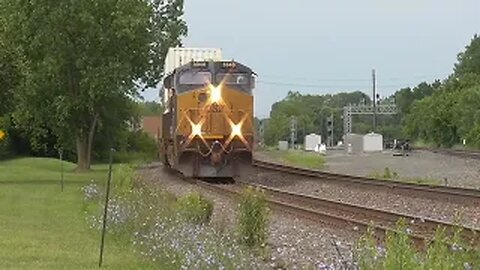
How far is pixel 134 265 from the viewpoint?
12086 millimetres

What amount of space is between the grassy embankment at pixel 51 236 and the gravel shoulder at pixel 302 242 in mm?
2169

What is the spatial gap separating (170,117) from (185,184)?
2.77 metres

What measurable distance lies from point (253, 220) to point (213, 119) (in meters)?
16.8

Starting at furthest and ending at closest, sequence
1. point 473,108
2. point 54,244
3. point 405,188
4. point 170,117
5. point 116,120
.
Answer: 1. point 473,108
2. point 116,120
3. point 170,117
4. point 405,188
5. point 54,244

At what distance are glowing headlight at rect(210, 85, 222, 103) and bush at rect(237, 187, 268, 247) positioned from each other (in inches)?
643

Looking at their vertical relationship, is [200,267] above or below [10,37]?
below

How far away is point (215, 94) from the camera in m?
31.3

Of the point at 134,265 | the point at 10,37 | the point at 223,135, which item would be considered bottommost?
the point at 134,265

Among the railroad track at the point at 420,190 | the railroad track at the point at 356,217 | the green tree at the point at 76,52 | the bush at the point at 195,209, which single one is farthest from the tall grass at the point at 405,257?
the green tree at the point at 76,52

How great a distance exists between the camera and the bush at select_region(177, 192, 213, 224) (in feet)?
55.8

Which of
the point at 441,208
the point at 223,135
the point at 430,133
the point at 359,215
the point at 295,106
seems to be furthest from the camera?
the point at 295,106

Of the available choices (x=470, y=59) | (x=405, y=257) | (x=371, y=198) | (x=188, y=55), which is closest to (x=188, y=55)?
(x=188, y=55)

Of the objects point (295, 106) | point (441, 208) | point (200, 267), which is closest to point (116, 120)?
point (441, 208)

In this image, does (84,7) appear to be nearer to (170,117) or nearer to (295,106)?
(170,117)
